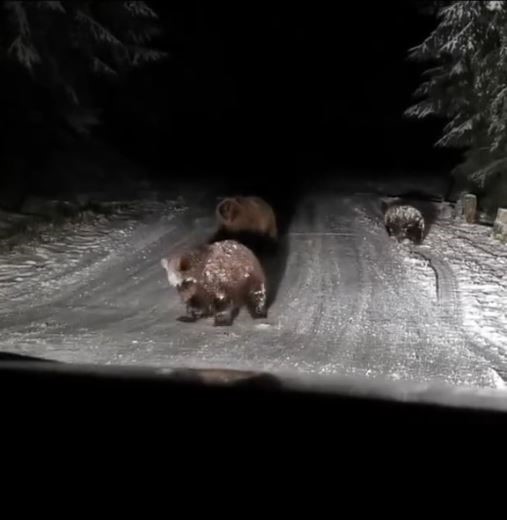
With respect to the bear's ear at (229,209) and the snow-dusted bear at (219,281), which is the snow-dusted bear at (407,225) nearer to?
the bear's ear at (229,209)

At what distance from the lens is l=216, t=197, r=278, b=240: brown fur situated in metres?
13.3

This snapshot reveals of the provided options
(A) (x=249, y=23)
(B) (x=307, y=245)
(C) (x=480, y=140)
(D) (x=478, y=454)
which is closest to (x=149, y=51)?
(B) (x=307, y=245)

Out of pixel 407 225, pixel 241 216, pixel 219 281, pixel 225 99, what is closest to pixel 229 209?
pixel 241 216

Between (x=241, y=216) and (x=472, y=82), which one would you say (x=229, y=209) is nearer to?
(x=241, y=216)

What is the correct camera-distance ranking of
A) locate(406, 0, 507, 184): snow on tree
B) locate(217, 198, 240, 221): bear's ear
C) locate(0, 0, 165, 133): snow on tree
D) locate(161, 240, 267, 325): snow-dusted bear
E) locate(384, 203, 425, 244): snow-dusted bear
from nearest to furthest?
1. locate(161, 240, 267, 325): snow-dusted bear
2. locate(217, 198, 240, 221): bear's ear
3. locate(0, 0, 165, 133): snow on tree
4. locate(384, 203, 425, 244): snow-dusted bear
5. locate(406, 0, 507, 184): snow on tree

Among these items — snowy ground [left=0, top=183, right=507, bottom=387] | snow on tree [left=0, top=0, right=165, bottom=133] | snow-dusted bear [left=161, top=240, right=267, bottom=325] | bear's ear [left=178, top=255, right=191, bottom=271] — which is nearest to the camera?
snowy ground [left=0, top=183, right=507, bottom=387]

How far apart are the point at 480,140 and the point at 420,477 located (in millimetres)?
15935

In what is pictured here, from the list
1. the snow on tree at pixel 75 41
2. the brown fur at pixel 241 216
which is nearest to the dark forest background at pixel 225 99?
the snow on tree at pixel 75 41

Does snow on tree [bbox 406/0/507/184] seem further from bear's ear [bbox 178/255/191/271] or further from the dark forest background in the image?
bear's ear [bbox 178/255/191/271]

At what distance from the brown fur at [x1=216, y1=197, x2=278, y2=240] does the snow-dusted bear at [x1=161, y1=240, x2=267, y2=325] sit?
3.68 m

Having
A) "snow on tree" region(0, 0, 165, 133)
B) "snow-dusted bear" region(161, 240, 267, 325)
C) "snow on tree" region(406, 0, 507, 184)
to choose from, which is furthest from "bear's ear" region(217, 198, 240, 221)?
"snow on tree" region(406, 0, 507, 184)

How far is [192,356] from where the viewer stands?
8211 millimetres

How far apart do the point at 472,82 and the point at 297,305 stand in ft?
31.3

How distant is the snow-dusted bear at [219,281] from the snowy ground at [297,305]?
0.79 ft
